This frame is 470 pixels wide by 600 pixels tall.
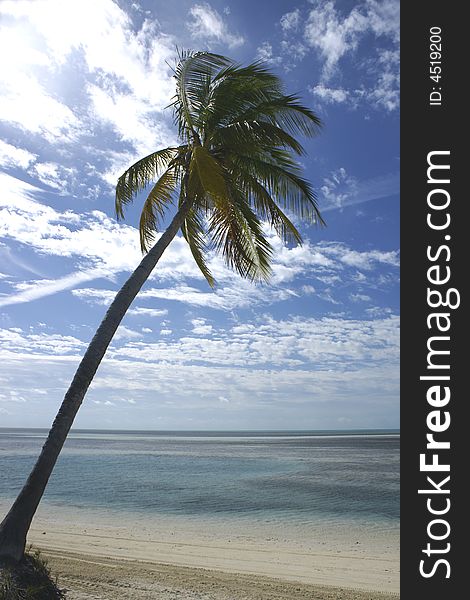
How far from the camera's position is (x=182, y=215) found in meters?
10.4

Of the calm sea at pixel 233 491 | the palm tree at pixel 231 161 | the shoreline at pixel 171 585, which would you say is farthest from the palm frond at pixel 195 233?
the calm sea at pixel 233 491

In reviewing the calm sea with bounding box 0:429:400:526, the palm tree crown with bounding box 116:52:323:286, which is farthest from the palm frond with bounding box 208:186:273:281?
the calm sea with bounding box 0:429:400:526

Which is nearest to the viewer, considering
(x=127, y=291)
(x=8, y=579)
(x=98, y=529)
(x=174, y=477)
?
(x=8, y=579)

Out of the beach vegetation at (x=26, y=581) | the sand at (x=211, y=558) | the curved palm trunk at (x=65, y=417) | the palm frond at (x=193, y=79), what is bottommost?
the sand at (x=211, y=558)

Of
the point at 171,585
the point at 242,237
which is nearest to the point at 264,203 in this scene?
the point at 242,237

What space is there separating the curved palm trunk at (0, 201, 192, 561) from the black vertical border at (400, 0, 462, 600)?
491 centimetres

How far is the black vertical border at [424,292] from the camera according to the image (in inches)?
228

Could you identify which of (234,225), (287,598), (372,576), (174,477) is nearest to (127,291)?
(234,225)

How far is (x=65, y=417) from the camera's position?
812 cm

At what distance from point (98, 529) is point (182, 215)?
41.4 ft

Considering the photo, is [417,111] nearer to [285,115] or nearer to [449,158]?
[449,158]

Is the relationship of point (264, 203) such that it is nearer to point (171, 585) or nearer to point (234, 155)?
point (234, 155)

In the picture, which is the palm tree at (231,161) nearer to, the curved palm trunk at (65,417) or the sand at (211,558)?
the curved palm trunk at (65,417)

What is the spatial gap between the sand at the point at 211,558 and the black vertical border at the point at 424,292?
4.62 m
